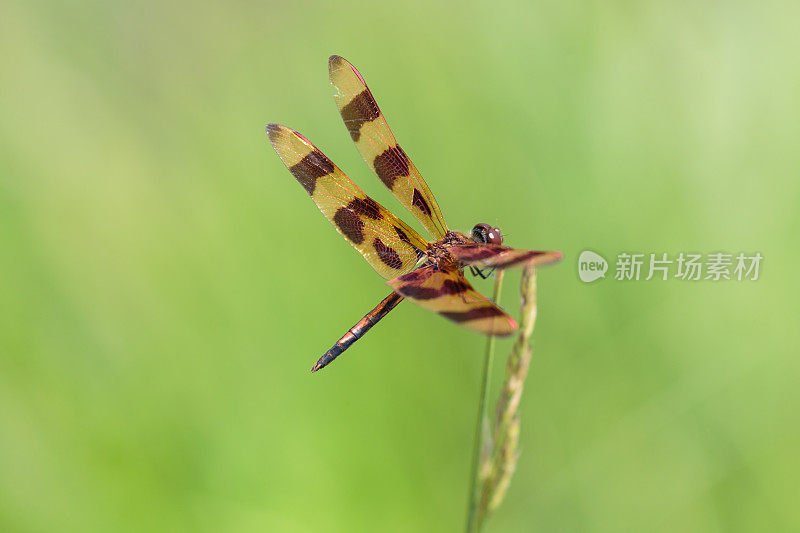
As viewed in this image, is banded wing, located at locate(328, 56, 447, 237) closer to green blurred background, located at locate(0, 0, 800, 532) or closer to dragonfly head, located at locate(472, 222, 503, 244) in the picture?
dragonfly head, located at locate(472, 222, 503, 244)

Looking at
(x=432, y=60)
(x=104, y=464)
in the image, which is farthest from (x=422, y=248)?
(x=432, y=60)

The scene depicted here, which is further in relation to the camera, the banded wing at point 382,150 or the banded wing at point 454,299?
the banded wing at point 382,150

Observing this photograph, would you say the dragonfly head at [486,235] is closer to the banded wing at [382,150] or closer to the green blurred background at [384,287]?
the banded wing at [382,150]

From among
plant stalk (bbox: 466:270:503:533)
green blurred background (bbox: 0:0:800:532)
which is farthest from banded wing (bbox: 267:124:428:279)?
plant stalk (bbox: 466:270:503:533)

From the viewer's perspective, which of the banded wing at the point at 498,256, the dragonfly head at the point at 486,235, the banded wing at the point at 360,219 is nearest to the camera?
the banded wing at the point at 498,256

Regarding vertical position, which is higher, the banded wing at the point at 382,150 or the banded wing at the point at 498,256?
→ the banded wing at the point at 382,150

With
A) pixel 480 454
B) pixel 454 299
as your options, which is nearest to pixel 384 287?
pixel 454 299

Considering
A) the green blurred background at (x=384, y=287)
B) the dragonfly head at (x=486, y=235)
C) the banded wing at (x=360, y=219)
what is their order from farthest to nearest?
the green blurred background at (x=384, y=287) < the banded wing at (x=360, y=219) < the dragonfly head at (x=486, y=235)

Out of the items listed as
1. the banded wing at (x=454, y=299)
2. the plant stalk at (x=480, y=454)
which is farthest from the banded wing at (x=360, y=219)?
the plant stalk at (x=480, y=454)

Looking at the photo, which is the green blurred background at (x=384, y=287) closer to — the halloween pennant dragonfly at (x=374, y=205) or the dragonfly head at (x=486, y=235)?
the halloween pennant dragonfly at (x=374, y=205)
